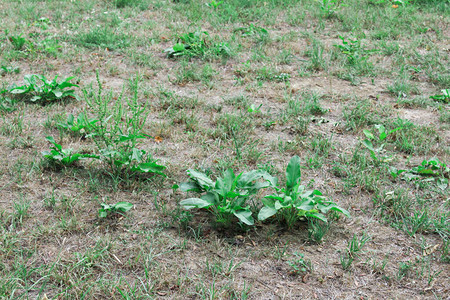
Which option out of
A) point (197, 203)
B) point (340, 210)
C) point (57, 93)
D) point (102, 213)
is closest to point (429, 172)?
point (340, 210)

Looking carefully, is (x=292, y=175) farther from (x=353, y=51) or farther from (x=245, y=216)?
(x=353, y=51)

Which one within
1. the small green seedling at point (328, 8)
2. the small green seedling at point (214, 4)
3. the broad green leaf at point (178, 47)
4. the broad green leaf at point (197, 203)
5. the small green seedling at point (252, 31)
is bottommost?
the broad green leaf at point (197, 203)

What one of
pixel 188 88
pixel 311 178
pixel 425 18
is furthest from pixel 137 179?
pixel 425 18

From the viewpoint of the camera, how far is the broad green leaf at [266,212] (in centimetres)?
257

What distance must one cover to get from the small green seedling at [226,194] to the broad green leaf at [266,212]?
7cm

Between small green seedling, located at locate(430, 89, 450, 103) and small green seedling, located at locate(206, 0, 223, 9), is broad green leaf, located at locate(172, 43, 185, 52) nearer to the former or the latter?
small green seedling, located at locate(206, 0, 223, 9)

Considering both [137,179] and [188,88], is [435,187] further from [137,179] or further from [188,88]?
[188,88]

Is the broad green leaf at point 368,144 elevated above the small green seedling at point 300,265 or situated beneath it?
elevated above

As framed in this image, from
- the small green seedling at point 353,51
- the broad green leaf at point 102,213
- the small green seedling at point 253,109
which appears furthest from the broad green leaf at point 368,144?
the broad green leaf at point 102,213

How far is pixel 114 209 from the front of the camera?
278cm

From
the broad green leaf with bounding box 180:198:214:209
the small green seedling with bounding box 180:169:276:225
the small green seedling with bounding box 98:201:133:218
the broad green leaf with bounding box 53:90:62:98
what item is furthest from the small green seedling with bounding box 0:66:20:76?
the broad green leaf with bounding box 180:198:214:209

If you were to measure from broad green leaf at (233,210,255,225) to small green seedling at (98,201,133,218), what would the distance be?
2.29ft

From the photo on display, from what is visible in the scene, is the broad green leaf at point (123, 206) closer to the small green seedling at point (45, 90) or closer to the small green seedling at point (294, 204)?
the small green seedling at point (294, 204)

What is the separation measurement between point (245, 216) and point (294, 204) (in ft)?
0.99
